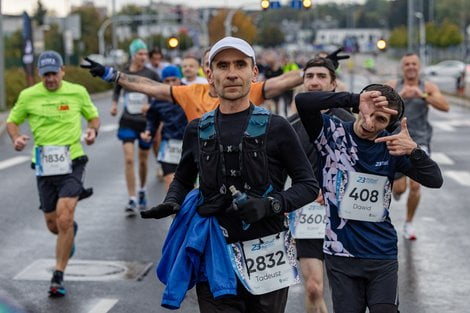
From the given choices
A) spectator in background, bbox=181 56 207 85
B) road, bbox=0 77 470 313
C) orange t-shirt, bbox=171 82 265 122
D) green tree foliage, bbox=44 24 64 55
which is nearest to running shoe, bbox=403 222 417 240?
road, bbox=0 77 470 313

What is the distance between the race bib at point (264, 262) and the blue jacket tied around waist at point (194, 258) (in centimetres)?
7

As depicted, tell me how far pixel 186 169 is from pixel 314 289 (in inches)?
81.4

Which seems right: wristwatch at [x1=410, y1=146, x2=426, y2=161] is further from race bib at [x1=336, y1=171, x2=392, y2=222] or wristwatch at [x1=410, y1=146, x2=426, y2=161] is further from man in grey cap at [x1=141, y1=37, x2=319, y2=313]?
man in grey cap at [x1=141, y1=37, x2=319, y2=313]

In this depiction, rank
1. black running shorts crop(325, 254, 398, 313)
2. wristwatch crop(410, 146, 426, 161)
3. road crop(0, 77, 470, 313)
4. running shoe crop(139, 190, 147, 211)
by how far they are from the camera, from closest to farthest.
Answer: wristwatch crop(410, 146, 426, 161) < black running shorts crop(325, 254, 398, 313) < road crop(0, 77, 470, 313) < running shoe crop(139, 190, 147, 211)

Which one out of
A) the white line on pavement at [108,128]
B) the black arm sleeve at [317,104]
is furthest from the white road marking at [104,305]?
the white line on pavement at [108,128]

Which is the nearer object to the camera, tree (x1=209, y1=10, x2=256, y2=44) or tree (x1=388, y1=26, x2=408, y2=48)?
tree (x1=209, y1=10, x2=256, y2=44)

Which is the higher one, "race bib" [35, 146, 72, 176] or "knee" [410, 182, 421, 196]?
"race bib" [35, 146, 72, 176]

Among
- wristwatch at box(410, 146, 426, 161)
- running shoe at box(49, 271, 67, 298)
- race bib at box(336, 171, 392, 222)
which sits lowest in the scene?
running shoe at box(49, 271, 67, 298)

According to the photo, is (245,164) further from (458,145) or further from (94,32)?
(94,32)

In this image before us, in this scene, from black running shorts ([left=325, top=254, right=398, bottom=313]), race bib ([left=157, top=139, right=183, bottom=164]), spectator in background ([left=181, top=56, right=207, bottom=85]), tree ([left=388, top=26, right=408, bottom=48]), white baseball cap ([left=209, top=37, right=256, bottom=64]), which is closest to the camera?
white baseball cap ([left=209, top=37, right=256, bottom=64])

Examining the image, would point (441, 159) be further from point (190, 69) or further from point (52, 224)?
point (52, 224)

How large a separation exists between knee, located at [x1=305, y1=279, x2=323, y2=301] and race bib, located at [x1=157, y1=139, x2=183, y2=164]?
4.28 m

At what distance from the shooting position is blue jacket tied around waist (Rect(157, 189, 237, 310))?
5.07m

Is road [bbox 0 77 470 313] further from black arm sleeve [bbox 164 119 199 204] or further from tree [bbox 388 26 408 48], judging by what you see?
tree [bbox 388 26 408 48]
